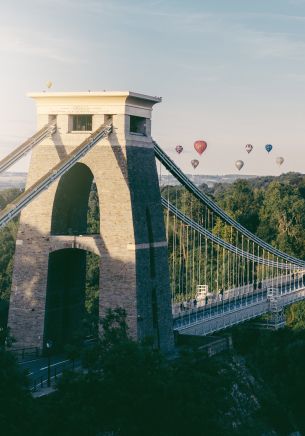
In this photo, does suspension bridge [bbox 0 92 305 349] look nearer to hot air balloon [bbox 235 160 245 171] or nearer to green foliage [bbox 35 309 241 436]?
green foliage [bbox 35 309 241 436]

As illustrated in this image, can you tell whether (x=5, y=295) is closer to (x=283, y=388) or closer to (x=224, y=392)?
(x=283, y=388)

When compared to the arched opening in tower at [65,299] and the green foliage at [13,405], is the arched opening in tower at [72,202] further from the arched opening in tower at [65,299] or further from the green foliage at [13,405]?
the green foliage at [13,405]

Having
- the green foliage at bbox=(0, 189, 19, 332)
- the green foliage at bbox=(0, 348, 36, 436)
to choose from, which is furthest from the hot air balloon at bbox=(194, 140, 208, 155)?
the green foliage at bbox=(0, 348, 36, 436)

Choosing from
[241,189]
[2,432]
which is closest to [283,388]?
[2,432]

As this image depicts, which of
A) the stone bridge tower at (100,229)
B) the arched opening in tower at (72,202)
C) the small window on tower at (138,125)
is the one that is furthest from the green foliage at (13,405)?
the small window on tower at (138,125)

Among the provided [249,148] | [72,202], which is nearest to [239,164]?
[249,148]

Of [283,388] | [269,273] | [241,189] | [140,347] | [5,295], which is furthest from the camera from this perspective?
[241,189]

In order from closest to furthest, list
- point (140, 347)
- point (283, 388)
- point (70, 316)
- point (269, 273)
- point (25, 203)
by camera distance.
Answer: point (140, 347) → point (25, 203) → point (70, 316) → point (283, 388) → point (269, 273)
